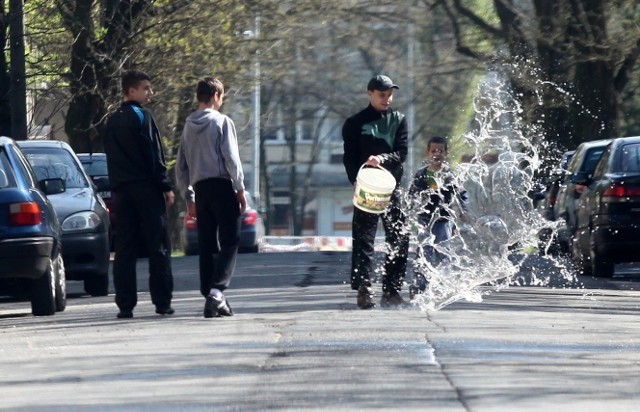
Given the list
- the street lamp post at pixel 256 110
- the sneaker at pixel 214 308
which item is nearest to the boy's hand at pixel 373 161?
the sneaker at pixel 214 308

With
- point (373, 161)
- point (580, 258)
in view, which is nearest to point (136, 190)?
point (373, 161)

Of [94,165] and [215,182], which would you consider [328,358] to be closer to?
[215,182]

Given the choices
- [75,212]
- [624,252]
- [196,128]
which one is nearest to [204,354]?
[196,128]

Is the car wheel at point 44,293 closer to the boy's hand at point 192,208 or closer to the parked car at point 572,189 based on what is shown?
the boy's hand at point 192,208

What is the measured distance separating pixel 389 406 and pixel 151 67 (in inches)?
911

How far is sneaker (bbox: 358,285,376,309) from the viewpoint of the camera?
503 inches

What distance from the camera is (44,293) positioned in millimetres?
13664

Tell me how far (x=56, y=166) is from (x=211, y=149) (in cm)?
580

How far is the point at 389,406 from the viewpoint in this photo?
7531 mm

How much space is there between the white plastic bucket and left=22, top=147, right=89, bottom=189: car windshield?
590 cm

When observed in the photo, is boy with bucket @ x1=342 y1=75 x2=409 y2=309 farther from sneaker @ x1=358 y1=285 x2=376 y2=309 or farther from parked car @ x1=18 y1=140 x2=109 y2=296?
parked car @ x1=18 y1=140 x2=109 y2=296

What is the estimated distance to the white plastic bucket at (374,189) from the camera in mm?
12250

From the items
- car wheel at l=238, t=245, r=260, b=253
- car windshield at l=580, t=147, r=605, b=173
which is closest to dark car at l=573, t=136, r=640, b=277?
car windshield at l=580, t=147, r=605, b=173

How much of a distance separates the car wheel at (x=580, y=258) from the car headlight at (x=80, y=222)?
20.0 ft
